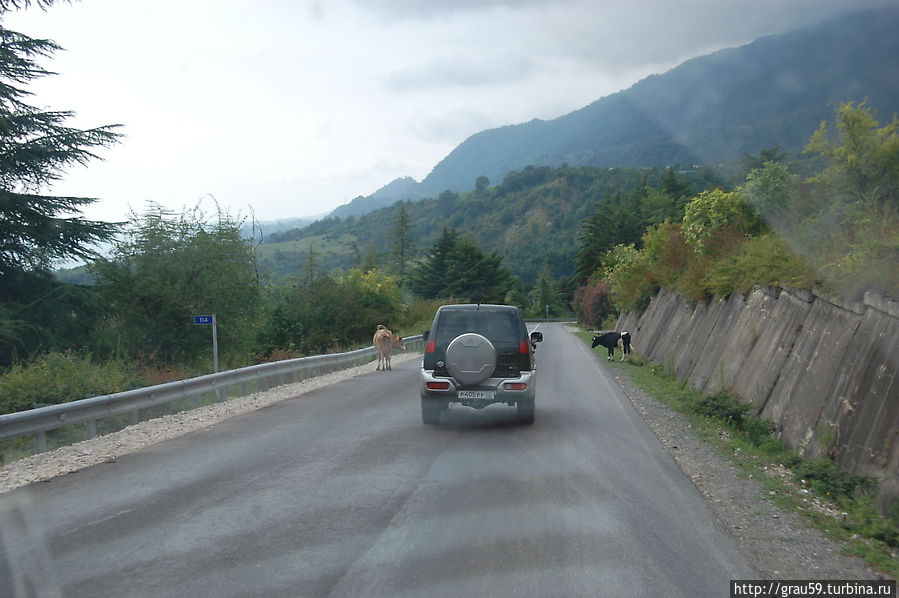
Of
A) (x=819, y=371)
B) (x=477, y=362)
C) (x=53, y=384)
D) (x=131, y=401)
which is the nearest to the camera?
(x=819, y=371)

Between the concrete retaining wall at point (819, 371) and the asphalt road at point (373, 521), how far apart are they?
1.85m

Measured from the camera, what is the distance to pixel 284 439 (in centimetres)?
1074

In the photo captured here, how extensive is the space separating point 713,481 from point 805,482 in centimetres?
102

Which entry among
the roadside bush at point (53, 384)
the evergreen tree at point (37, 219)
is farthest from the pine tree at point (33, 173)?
the roadside bush at point (53, 384)

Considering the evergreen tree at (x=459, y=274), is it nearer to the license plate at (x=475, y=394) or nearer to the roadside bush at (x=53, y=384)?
the roadside bush at (x=53, y=384)

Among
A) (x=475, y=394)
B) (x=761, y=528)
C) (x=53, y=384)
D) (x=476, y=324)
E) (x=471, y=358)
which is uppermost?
(x=476, y=324)

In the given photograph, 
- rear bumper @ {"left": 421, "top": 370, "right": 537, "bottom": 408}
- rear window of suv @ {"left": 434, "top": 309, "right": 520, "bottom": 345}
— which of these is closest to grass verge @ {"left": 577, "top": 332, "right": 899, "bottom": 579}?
rear bumper @ {"left": 421, "top": 370, "right": 537, "bottom": 408}

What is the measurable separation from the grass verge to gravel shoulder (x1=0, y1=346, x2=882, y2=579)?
17cm

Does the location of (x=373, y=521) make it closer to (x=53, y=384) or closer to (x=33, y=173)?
(x=53, y=384)

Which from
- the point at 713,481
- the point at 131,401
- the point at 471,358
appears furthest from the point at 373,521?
the point at 131,401

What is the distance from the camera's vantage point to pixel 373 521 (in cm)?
635

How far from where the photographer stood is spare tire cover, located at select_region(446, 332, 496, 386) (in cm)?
1151

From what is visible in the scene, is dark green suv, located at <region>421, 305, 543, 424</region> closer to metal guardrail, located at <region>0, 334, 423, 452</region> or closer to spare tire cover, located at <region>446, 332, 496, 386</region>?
spare tire cover, located at <region>446, 332, 496, 386</region>

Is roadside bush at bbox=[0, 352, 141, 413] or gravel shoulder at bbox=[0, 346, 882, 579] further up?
roadside bush at bbox=[0, 352, 141, 413]
